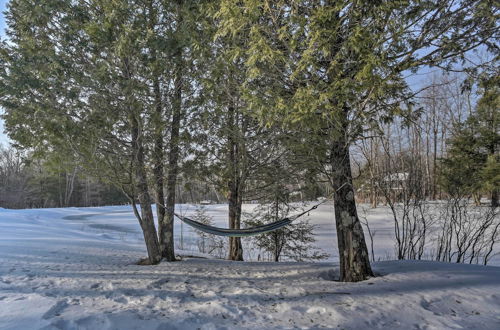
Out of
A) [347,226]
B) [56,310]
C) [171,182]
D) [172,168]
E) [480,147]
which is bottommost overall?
[56,310]

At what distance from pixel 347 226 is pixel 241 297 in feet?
4.94

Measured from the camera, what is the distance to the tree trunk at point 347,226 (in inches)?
131

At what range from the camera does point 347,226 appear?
11.1 feet

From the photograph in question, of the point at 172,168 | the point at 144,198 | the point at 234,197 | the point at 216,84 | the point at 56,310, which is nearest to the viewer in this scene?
the point at 56,310

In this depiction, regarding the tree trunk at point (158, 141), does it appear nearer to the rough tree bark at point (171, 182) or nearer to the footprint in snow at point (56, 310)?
the rough tree bark at point (171, 182)

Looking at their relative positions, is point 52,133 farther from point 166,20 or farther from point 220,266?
point 220,266

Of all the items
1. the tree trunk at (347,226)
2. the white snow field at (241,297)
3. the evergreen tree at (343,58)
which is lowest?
the white snow field at (241,297)

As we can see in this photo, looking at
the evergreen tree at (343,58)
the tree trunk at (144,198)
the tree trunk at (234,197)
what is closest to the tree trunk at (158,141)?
the tree trunk at (144,198)

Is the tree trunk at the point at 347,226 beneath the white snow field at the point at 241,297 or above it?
above

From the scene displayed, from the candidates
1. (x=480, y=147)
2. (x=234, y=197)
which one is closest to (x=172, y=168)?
(x=234, y=197)

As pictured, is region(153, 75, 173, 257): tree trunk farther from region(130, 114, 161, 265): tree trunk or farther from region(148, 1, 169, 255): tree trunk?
region(130, 114, 161, 265): tree trunk

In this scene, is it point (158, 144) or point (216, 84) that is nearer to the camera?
point (216, 84)

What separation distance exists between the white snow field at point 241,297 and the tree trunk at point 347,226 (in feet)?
0.61

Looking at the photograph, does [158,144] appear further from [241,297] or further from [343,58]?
[343,58]
